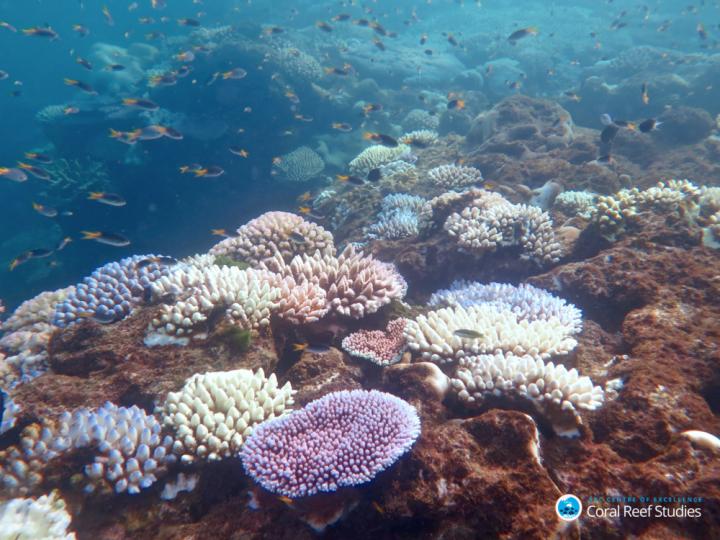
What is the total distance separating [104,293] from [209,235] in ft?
33.4

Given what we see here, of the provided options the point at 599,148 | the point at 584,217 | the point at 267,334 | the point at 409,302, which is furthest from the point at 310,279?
the point at 599,148

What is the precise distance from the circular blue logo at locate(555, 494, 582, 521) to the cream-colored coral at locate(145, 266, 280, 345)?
3173 mm

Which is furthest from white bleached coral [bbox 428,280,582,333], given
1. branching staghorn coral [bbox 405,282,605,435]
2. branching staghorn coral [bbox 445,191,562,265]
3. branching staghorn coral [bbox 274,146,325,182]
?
branching staghorn coral [bbox 274,146,325,182]

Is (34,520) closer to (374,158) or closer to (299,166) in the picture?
(374,158)

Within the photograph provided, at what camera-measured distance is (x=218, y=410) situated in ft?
11.3

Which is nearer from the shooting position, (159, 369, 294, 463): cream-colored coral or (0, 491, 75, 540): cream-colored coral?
(0, 491, 75, 540): cream-colored coral

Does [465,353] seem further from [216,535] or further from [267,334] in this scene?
[216,535]

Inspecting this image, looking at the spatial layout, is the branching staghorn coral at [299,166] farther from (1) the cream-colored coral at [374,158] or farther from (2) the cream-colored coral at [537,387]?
(2) the cream-colored coral at [537,387]

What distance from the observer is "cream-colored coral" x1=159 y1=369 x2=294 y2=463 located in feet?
10.5

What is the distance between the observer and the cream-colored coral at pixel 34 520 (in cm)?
265

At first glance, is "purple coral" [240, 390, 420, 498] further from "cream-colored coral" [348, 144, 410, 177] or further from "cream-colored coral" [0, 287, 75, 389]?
"cream-colored coral" [348, 144, 410, 177]

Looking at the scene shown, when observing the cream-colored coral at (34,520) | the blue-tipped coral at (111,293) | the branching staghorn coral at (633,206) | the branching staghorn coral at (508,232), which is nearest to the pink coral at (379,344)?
the branching staghorn coral at (508,232)

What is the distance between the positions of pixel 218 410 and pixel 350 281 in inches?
88.8

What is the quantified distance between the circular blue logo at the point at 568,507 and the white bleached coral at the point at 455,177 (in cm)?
837
